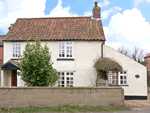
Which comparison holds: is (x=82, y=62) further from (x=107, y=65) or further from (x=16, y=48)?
(x=16, y=48)

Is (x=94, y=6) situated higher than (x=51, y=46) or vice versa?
(x=94, y=6)

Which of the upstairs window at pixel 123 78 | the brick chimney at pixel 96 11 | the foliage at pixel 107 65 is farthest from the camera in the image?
the brick chimney at pixel 96 11

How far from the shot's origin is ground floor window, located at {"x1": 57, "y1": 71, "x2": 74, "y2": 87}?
13.4 metres

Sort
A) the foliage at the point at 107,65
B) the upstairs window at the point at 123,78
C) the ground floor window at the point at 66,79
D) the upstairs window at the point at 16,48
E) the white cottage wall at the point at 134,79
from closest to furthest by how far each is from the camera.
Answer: the foliage at the point at 107,65 < the white cottage wall at the point at 134,79 < the upstairs window at the point at 123,78 < the ground floor window at the point at 66,79 < the upstairs window at the point at 16,48

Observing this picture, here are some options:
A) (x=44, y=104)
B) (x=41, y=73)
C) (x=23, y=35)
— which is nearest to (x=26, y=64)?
(x=41, y=73)

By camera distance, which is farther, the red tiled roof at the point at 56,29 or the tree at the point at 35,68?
the red tiled roof at the point at 56,29

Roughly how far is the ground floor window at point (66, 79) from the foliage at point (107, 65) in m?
2.63

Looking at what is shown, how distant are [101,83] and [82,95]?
148 inches

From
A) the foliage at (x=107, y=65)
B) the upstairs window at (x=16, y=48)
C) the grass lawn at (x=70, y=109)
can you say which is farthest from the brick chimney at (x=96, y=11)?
the grass lawn at (x=70, y=109)

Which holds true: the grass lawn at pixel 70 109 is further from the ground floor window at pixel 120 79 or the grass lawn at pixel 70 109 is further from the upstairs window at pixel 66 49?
the upstairs window at pixel 66 49

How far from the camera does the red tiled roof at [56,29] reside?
13.7 meters

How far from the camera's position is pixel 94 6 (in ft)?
52.0

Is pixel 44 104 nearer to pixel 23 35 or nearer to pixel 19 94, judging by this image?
pixel 19 94

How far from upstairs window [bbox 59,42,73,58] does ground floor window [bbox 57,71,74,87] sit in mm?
1642
